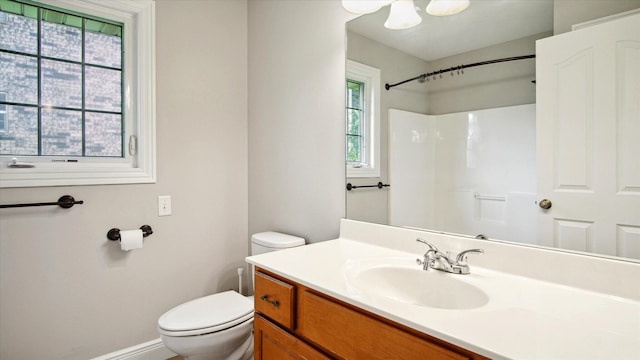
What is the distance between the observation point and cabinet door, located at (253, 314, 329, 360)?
3.51ft

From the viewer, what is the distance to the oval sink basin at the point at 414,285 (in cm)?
108

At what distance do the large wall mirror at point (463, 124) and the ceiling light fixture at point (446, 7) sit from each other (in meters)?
0.02

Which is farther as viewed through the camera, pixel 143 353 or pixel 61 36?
pixel 143 353

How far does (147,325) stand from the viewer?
1.99 meters

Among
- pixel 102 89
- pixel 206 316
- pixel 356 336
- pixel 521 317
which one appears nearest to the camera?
pixel 521 317

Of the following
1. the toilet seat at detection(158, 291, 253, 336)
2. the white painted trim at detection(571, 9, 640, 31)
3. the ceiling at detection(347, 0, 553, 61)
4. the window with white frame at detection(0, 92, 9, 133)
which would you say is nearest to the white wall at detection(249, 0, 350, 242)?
the ceiling at detection(347, 0, 553, 61)

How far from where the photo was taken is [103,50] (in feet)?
6.25

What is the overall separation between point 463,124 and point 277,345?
1094 millimetres

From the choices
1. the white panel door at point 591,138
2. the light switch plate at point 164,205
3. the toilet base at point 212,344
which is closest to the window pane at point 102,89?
the light switch plate at point 164,205

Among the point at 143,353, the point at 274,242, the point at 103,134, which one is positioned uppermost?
the point at 103,134

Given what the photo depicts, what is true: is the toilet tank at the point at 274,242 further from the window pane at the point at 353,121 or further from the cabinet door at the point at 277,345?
the window pane at the point at 353,121

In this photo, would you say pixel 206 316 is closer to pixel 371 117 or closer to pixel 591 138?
pixel 371 117

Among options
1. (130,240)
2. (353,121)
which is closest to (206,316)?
(130,240)

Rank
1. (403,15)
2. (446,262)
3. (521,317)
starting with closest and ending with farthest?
(521,317) < (446,262) < (403,15)
